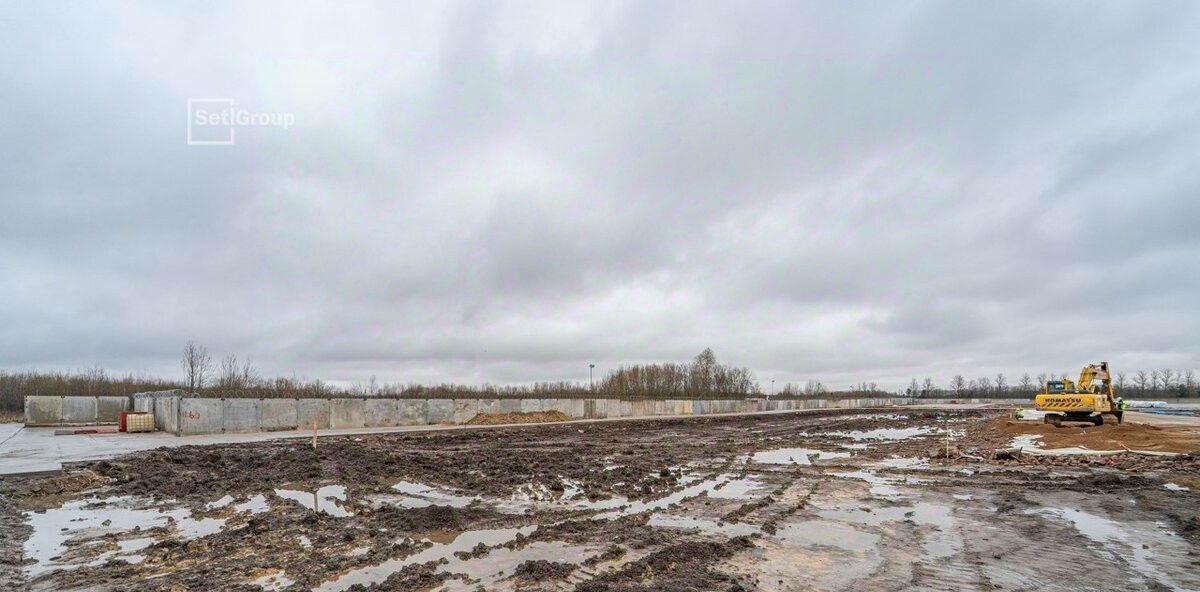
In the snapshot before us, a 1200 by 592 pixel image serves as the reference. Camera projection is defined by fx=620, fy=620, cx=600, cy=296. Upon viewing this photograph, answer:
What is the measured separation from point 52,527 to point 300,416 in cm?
2640

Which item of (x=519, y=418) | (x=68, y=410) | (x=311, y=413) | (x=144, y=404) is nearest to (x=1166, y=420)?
(x=519, y=418)

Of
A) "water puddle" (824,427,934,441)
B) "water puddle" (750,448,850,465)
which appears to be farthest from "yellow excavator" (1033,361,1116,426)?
"water puddle" (750,448,850,465)

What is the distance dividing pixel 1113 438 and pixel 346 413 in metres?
39.4

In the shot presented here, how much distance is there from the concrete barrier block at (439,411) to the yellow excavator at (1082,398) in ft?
119

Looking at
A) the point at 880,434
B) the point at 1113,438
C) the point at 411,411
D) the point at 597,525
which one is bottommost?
the point at 880,434

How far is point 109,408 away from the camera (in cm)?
4306

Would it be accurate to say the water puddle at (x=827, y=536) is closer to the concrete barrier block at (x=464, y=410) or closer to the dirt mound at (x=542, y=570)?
the dirt mound at (x=542, y=570)

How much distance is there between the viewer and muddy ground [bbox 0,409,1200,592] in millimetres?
7785

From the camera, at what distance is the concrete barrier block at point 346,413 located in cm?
3694

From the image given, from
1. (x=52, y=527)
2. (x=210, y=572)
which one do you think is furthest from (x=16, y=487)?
(x=210, y=572)

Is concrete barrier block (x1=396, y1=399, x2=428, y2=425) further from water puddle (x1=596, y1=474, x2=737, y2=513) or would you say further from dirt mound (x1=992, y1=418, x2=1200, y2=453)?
dirt mound (x1=992, y1=418, x2=1200, y2=453)

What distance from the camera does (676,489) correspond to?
584 inches

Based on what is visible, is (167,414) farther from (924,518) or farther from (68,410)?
(924,518)

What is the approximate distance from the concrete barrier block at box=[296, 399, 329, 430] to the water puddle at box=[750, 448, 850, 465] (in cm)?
2534
